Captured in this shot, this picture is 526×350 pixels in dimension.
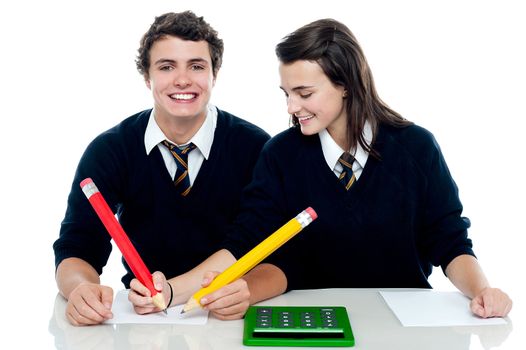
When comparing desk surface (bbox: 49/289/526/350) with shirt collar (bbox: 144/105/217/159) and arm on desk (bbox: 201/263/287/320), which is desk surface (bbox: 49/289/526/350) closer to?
arm on desk (bbox: 201/263/287/320)

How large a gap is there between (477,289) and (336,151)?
0.51 metres

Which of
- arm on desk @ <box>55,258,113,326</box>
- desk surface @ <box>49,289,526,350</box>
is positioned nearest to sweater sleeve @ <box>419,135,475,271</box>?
desk surface @ <box>49,289,526,350</box>

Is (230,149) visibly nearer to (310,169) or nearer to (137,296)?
(310,169)

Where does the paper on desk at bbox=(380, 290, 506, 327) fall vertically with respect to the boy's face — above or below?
below

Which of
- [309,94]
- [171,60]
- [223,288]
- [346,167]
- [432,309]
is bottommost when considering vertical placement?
[432,309]

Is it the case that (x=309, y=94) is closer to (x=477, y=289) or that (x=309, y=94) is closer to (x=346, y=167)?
(x=346, y=167)

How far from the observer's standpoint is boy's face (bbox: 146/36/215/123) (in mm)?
1847

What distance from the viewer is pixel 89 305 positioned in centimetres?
139

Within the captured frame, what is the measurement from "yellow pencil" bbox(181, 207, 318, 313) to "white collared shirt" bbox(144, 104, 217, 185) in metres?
0.56

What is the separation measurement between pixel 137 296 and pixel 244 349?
0.90ft

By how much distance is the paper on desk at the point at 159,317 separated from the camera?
4.58 ft

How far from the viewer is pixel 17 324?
4.82ft

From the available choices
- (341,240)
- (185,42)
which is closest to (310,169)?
(341,240)

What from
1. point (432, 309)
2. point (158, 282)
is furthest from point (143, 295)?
point (432, 309)
